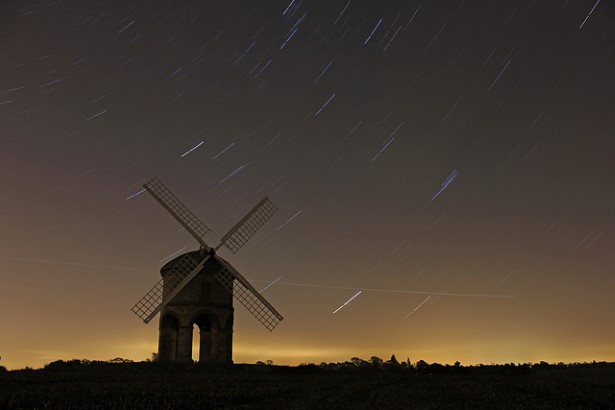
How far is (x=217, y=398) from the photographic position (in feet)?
77.0

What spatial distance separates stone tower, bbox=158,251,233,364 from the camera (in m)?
41.7

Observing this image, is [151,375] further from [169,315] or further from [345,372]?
[345,372]

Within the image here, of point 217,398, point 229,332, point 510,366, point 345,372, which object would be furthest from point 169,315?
point 510,366

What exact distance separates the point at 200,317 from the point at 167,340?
2.89m

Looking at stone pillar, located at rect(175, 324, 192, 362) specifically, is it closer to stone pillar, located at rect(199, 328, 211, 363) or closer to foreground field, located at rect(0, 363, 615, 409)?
stone pillar, located at rect(199, 328, 211, 363)

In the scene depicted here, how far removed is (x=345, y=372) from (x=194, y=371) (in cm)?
1077

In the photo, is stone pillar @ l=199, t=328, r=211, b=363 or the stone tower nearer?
the stone tower

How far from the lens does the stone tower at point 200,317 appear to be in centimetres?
4169

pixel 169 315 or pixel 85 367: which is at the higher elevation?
pixel 169 315

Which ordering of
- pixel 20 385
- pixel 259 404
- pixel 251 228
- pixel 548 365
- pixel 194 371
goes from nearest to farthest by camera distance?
A: pixel 259 404 < pixel 20 385 < pixel 194 371 < pixel 251 228 < pixel 548 365

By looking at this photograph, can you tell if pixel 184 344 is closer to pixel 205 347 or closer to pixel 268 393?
pixel 205 347

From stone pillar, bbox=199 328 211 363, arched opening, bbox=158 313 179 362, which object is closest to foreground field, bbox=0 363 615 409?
arched opening, bbox=158 313 179 362

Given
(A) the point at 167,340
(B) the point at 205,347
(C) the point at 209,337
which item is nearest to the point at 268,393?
(B) the point at 205,347

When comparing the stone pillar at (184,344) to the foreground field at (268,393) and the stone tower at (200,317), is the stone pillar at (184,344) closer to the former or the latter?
the stone tower at (200,317)
